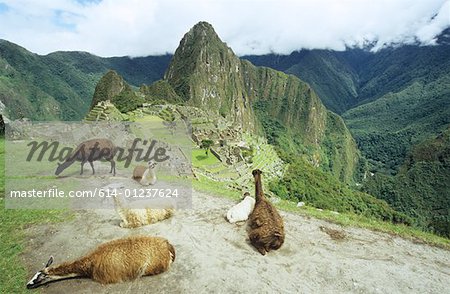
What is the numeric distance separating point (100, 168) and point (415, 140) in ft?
649

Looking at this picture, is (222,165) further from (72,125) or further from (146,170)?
(146,170)

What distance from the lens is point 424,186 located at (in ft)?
347

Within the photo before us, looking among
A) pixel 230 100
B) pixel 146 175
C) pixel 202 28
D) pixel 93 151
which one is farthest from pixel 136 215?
pixel 202 28

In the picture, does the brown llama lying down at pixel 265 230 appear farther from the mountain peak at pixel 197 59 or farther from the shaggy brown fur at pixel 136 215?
the mountain peak at pixel 197 59

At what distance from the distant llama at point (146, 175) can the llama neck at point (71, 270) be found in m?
5.61

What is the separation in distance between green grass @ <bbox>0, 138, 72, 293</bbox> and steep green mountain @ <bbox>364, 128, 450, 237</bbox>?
98.1 metres

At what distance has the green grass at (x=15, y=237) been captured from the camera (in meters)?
5.94

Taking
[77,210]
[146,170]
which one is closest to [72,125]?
[146,170]

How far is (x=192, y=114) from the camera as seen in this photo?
7194 cm

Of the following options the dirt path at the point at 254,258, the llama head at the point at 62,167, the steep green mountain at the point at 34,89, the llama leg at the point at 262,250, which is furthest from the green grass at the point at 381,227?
the steep green mountain at the point at 34,89

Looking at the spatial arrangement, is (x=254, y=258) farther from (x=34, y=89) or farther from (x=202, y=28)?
(x=34, y=89)

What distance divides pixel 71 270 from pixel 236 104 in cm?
16069

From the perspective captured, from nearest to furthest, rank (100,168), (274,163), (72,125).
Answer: (100,168), (72,125), (274,163)

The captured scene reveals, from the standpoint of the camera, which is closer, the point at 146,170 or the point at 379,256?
the point at 379,256
